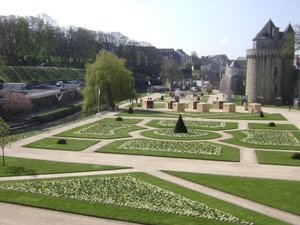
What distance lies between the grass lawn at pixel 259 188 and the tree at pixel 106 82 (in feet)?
121

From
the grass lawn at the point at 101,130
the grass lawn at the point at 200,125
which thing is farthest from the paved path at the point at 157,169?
the grass lawn at the point at 200,125

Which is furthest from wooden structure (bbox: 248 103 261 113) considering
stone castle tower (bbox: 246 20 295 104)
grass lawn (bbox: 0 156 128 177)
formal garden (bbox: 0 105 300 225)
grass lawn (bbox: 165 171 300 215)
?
grass lawn (bbox: 0 156 128 177)

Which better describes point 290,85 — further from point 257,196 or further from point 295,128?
point 257,196

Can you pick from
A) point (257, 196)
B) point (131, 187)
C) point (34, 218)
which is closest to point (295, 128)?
point (257, 196)

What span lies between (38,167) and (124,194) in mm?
8276

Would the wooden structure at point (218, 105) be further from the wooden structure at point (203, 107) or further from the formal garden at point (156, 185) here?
the formal garden at point (156, 185)

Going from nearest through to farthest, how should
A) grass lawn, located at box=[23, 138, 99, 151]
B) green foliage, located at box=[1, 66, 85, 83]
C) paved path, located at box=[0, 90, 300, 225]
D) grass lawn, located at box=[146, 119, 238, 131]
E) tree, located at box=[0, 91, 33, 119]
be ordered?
1. paved path, located at box=[0, 90, 300, 225]
2. grass lawn, located at box=[23, 138, 99, 151]
3. grass lawn, located at box=[146, 119, 238, 131]
4. tree, located at box=[0, 91, 33, 119]
5. green foliage, located at box=[1, 66, 85, 83]

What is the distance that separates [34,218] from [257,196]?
11145 mm

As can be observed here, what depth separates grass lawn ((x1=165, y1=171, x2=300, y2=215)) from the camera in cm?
1761

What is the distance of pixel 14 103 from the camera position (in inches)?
1999

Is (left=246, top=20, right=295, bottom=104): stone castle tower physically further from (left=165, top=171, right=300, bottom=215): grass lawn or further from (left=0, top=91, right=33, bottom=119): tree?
(left=165, top=171, right=300, bottom=215): grass lawn

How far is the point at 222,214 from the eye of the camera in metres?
16.0

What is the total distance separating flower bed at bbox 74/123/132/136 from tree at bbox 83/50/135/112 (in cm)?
1549

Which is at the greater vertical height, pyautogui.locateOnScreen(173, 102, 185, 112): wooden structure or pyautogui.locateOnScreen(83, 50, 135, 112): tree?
pyautogui.locateOnScreen(83, 50, 135, 112): tree
